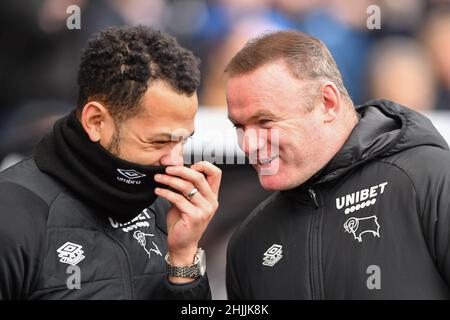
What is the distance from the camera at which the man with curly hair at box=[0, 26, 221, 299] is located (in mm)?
2080

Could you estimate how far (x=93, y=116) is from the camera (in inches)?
86.3

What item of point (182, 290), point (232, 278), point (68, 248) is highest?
point (68, 248)

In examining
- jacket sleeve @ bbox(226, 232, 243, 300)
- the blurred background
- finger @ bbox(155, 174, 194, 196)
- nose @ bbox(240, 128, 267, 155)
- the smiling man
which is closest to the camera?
the smiling man

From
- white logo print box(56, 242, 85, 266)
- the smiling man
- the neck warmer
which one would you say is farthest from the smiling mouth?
white logo print box(56, 242, 85, 266)

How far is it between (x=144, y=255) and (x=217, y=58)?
1567mm

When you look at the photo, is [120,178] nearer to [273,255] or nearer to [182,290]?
[182,290]

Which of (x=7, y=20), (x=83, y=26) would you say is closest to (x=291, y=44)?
(x=83, y=26)

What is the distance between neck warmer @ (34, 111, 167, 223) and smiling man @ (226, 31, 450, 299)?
16.9 inches

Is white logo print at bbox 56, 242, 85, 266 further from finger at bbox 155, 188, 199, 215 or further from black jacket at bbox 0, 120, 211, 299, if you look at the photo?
finger at bbox 155, 188, 199, 215

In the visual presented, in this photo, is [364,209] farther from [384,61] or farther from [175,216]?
[384,61]

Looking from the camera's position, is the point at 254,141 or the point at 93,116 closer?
the point at 93,116

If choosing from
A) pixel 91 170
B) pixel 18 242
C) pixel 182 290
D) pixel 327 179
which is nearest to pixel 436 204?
pixel 327 179

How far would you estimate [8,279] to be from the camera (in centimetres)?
190

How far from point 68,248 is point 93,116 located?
17.0 inches
